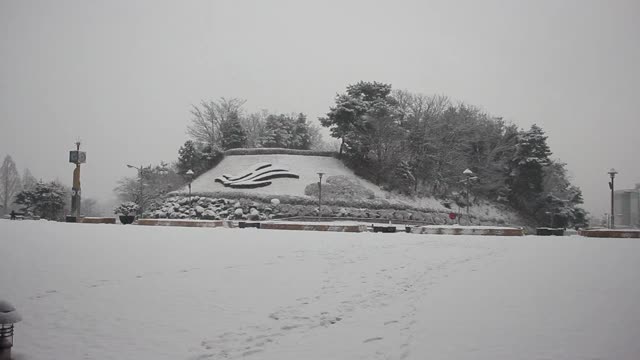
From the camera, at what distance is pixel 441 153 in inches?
1633

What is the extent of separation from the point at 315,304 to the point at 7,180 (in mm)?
Answer: 41941

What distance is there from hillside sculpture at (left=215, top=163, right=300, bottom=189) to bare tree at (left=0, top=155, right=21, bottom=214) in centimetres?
1808

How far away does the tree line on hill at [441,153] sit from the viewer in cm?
3956

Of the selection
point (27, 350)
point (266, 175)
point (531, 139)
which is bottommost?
point (27, 350)

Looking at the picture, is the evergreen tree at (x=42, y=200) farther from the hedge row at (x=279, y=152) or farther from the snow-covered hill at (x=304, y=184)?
the hedge row at (x=279, y=152)

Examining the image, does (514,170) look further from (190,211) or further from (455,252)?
(455,252)

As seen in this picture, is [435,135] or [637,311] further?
[435,135]

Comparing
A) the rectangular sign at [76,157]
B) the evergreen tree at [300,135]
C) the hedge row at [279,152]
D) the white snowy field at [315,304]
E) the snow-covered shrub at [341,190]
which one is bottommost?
the white snowy field at [315,304]

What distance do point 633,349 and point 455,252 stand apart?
7.01 meters

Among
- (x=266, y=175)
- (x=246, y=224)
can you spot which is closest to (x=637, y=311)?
(x=246, y=224)

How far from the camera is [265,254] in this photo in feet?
33.8

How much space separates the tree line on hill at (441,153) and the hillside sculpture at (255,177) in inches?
263

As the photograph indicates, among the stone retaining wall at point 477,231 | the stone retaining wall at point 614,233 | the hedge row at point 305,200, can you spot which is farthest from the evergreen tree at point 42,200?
the stone retaining wall at point 614,233

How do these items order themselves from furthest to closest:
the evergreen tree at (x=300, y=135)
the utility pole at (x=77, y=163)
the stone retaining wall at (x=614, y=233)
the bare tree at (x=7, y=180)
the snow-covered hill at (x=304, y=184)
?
the evergreen tree at (x=300, y=135) < the bare tree at (x=7, y=180) < the snow-covered hill at (x=304, y=184) < the utility pole at (x=77, y=163) < the stone retaining wall at (x=614, y=233)
